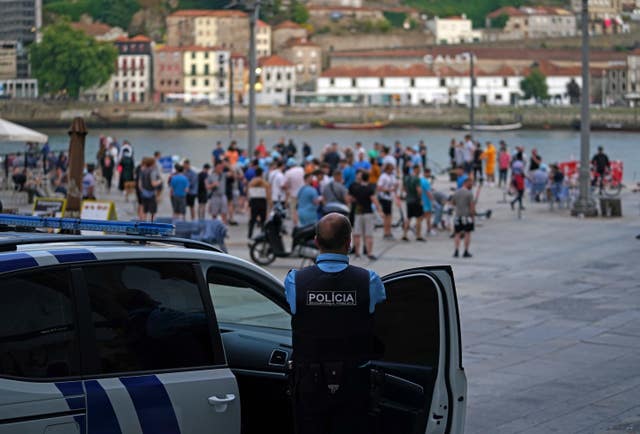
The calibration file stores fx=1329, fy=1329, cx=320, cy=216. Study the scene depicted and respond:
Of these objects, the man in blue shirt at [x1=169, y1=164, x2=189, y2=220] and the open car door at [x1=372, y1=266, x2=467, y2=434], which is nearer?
the open car door at [x1=372, y1=266, x2=467, y2=434]

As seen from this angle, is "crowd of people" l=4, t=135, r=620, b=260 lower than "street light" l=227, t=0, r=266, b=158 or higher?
lower

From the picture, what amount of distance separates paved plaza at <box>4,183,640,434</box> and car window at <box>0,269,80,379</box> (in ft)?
13.4

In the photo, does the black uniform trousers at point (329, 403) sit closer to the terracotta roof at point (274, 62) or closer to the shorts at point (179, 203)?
the shorts at point (179, 203)

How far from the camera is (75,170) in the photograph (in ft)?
59.9

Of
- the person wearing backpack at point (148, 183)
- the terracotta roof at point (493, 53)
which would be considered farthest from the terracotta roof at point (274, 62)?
the person wearing backpack at point (148, 183)

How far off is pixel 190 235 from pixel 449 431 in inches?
516

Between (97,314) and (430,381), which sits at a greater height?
(97,314)

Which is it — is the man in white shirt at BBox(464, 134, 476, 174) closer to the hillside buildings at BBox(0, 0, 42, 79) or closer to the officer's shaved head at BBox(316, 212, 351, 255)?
the hillside buildings at BBox(0, 0, 42, 79)

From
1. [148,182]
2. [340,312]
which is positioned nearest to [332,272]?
[340,312]

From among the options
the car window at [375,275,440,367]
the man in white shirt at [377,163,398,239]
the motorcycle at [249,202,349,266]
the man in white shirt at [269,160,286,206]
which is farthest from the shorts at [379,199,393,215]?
the car window at [375,275,440,367]

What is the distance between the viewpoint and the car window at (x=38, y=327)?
4402 mm

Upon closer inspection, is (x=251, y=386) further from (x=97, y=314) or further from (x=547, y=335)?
(x=547, y=335)

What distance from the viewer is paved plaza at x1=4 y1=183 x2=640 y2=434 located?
28.6 ft

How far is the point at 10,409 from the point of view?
4.30 metres
